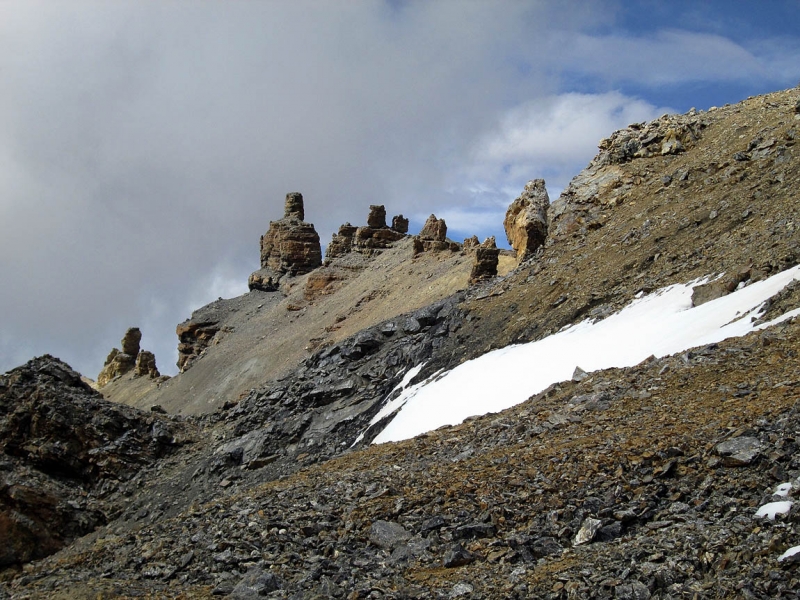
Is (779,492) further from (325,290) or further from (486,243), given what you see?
(325,290)

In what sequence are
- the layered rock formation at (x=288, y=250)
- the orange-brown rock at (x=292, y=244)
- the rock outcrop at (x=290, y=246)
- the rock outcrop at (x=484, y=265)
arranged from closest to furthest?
1. the rock outcrop at (x=484, y=265)
2. the layered rock formation at (x=288, y=250)
3. the rock outcrop at (x=290, y=246)
4. the orange-brown rock at (x=292, y=244)

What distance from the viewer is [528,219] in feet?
103

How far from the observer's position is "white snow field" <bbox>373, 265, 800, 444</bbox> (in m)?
16.1

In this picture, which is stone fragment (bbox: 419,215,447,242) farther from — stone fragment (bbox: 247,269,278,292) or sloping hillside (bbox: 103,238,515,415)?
stone fragment (bbox: 247,269,278,292)

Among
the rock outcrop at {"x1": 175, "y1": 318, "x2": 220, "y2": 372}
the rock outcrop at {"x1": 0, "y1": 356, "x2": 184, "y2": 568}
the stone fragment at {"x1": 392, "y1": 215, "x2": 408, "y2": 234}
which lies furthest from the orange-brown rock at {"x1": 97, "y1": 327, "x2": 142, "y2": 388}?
the rock outcrop at {"x1": 0, "y1": 356, "x2": 184, "y2": 568}

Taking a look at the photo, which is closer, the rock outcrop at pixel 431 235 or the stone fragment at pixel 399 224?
the rock outcrop at pixel 431 235

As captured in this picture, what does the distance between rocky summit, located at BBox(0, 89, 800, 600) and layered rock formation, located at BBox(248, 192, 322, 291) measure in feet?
107

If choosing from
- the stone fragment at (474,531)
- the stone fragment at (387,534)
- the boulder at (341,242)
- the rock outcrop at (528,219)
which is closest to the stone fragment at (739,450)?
the stone fragment at (474,531)

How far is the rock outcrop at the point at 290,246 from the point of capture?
77062 millimetres

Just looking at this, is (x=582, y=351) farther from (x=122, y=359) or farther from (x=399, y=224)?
(x=122, y=359)

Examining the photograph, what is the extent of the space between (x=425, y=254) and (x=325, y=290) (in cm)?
1280

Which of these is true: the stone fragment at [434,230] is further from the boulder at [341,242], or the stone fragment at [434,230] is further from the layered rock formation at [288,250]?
the layered rock formation at [288,250]

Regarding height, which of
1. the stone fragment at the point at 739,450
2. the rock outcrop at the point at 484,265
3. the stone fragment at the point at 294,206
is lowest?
the stone fragment at the point at 739,450

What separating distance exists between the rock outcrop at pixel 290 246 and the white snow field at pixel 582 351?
55224 millimetres
